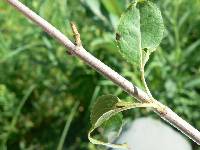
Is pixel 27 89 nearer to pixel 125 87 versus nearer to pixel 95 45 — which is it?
pixel 95 45

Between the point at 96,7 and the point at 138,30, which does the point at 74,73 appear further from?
the point at 138,30

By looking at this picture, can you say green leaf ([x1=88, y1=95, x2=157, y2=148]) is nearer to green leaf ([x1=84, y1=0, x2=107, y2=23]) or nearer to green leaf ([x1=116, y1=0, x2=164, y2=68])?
green leaf ([x1=116, y1=0, x2=164, y2=68])

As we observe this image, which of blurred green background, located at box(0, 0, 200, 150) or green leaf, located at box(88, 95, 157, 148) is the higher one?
blurred green background, located at box(0, 0, 200, 150)

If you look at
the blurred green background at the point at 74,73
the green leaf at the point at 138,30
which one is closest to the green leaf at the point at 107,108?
the green leaf at the point at 138,30

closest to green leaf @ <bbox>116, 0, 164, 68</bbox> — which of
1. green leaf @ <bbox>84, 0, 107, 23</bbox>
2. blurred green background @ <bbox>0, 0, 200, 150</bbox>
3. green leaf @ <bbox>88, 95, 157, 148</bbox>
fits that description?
green leaf @ <bbox>88, 95, 157, 148</bbox>

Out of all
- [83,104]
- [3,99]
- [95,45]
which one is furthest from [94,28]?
[3,99]

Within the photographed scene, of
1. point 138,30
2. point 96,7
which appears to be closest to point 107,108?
point 138,30
